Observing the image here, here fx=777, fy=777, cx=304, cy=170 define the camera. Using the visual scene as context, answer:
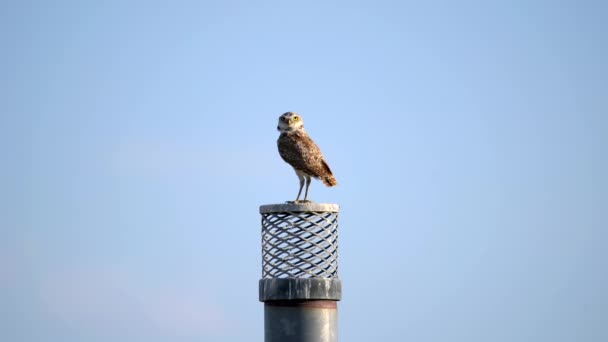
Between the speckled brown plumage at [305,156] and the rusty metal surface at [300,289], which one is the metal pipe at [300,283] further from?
the speckled brown plumage at [305,156]

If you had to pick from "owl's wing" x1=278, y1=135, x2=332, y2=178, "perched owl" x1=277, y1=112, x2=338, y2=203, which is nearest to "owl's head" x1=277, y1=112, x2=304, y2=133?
"perched owl" x1=277, y1=112, x2=338, y2=203

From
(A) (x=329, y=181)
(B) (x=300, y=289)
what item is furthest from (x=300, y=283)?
(A) (x=329, y=181)

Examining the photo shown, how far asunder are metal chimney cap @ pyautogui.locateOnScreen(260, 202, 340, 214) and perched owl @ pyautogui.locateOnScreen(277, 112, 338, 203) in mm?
3582

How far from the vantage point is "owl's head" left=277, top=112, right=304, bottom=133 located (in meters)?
13.0

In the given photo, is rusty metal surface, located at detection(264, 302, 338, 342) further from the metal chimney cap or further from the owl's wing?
the owl's wing

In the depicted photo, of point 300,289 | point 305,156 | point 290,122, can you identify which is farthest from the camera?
point 290,122

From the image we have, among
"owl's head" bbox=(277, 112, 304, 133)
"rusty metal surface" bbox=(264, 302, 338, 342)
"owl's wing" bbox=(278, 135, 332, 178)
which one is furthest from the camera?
"owl's head" bbox=(277, 112, 304, 133)

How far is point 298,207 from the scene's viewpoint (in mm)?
8328

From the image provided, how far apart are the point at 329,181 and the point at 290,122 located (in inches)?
52.2

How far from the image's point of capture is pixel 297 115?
13.0 m

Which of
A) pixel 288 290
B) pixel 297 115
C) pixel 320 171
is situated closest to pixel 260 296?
pixel 288 290

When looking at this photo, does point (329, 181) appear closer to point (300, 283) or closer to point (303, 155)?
point (303, 155)

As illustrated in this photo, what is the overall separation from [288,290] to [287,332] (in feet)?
1.44

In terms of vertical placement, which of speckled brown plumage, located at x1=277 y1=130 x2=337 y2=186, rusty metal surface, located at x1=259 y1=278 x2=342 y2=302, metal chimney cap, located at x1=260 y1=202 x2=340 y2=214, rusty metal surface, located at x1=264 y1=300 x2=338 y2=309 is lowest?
rusty metal surface, located at x1=264 y1=300 x2=338 y2=309
